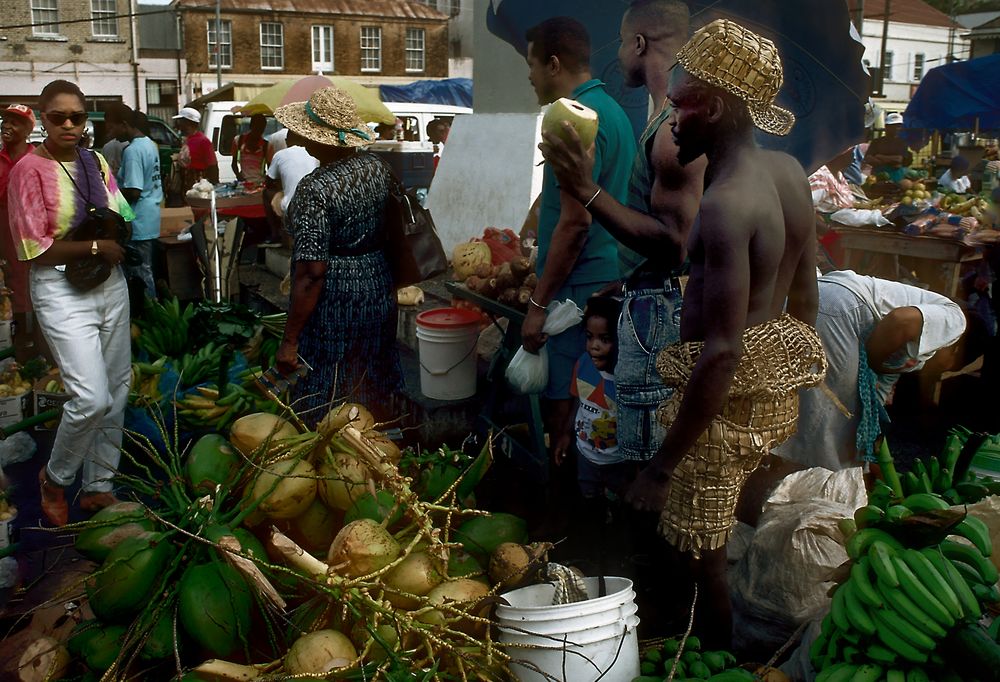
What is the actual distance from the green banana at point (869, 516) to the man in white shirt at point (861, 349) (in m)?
1.45

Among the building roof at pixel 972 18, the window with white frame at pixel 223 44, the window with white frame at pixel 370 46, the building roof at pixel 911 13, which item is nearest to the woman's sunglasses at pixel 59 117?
the window with white frame at pixel 223 44

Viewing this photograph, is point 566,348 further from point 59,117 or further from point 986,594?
point 59,117

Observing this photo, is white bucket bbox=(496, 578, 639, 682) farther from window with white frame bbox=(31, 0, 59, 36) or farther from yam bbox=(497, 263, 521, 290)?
window with white frame bbox=(31, 0, 59, 36)

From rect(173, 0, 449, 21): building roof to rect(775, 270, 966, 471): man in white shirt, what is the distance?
3161 cm

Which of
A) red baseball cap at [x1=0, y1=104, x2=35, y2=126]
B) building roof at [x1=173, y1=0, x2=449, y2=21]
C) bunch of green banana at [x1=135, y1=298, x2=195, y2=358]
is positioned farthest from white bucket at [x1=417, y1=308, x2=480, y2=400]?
building roof at [x1=173, y1=0, x2=449, y2=21]

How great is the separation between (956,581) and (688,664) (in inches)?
27.7

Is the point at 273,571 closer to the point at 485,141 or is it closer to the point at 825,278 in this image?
the point at 825,278

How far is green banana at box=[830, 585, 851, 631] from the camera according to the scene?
1.96m

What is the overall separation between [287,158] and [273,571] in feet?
19.7

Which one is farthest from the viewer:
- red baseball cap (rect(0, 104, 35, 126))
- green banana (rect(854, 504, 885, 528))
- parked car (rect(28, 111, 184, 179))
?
parked car (rect(28, 111, 184, 179))

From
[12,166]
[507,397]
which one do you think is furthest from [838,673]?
[12,166]

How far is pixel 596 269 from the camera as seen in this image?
12.5 feet

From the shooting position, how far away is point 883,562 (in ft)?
6.28

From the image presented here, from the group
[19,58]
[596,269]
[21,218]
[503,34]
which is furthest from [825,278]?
[19,58]
